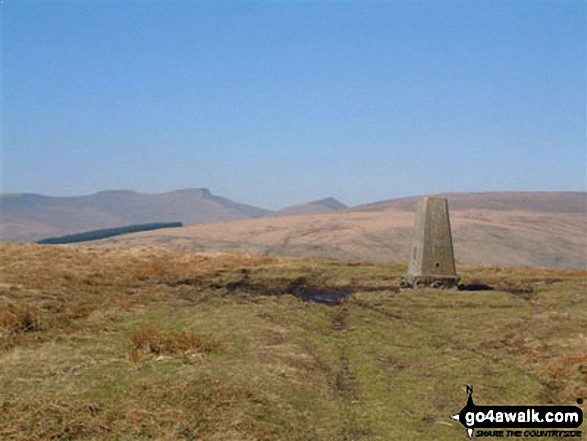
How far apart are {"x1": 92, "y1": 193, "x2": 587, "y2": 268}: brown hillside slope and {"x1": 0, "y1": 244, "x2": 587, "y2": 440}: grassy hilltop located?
82245 mm

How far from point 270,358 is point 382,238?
4471 inches

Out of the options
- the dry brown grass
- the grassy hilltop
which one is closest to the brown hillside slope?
the grassy hilltop

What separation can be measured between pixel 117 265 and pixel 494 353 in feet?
81.9

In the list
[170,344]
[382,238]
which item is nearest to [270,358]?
[170,344]

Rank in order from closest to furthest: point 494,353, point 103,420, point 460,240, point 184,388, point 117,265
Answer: point 103,420 < point 184,388 < point 494,353 < point 117,265 < point 460,240

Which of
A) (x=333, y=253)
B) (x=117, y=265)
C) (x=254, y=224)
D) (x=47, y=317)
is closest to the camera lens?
(x=47, y=317)

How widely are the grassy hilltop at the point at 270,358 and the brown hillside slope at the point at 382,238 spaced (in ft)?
270

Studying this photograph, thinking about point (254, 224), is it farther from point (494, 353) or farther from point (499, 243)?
point (494, 353)

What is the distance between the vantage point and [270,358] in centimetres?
1318

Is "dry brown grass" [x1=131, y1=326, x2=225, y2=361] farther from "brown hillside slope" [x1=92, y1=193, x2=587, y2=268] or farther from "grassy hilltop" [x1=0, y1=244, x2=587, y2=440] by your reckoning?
"brown hillside slope" [x1=92, y1=193, x2=587, y2=268]

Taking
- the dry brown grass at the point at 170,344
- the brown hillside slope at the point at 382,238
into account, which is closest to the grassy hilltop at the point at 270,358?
the dry brown grass at the point at 170,344

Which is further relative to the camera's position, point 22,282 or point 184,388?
point 22,282

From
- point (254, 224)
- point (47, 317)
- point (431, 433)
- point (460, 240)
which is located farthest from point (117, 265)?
point (254, 224)

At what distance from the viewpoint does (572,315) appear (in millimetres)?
19266
